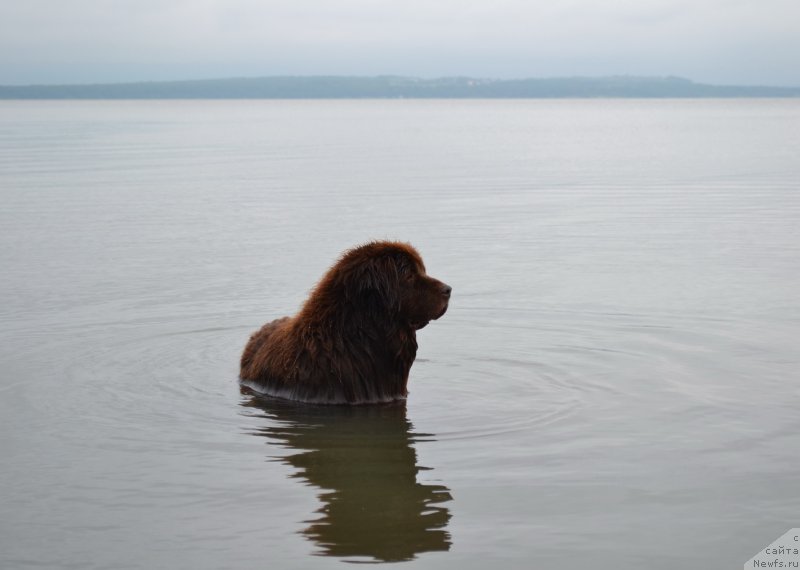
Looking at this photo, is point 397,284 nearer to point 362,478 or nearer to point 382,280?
point 382,280

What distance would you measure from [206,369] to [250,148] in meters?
48.2

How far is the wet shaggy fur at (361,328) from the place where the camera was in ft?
30.9

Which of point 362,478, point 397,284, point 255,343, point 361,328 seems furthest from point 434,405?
point 362,478

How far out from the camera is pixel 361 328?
31.3ft

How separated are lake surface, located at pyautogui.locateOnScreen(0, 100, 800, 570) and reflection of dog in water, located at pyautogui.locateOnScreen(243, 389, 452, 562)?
0.02m

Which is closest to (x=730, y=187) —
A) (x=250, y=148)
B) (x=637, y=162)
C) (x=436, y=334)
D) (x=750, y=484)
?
(x=637, y=162)

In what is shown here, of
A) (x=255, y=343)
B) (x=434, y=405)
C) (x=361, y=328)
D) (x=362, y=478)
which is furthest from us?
(x=255, y=343)

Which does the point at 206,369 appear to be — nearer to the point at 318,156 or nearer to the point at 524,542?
the point at 524,542

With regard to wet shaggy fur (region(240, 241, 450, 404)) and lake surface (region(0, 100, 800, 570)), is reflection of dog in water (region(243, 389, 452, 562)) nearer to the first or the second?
lake surface (region(0, 100, 800, 570))

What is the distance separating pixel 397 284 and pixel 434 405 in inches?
50.0

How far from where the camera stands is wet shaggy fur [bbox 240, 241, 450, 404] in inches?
371

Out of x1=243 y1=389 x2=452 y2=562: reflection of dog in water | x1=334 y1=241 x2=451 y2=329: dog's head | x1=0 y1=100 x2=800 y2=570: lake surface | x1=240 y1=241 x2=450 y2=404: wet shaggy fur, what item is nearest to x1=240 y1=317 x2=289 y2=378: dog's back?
x1=0 y1=100 x2=800 y2=570: lake surface

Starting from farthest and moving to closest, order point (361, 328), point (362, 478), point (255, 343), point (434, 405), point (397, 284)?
1. point (255, 343)
2. point (434, 405)
3. point (361, 328)
4. point (397, 284)
5. point (362, 478)

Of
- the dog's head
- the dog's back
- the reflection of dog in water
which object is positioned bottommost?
the reflection of dog in water
